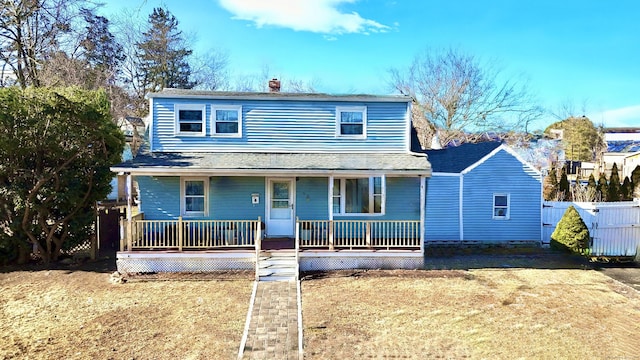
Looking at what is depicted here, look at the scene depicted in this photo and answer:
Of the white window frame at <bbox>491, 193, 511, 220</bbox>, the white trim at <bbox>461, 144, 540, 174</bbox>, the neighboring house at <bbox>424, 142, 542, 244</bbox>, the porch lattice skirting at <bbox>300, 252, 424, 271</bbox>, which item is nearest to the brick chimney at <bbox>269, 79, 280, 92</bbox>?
the neighboring house at <bbox>424, 142, 542, 244</bbox>

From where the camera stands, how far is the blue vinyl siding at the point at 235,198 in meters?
12.8

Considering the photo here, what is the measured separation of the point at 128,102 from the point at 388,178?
2686cm

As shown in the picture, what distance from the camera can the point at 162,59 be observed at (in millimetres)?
34688

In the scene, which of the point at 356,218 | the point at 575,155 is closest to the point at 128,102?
the point at 356,218

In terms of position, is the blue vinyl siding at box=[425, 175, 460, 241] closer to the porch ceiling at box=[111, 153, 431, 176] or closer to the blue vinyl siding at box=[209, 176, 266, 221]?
the porch ceiling at box=[111, 153, 431, 176]

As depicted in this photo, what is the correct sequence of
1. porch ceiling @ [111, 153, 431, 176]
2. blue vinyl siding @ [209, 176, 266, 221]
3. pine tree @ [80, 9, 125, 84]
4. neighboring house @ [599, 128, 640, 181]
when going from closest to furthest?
porch ceiling @ [111, 153, 431, 176] < blue vinyl siding @ [209, 176, 266, 221] < pine tree @ [80, 9, 125, 84] < neighboring house @ [599, 128, 640, 181]

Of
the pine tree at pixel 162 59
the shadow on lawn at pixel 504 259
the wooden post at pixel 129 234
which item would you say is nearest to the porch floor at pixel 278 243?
the wooden post at pixel 129 234

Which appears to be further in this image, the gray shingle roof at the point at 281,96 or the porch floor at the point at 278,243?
the gray shingle roof at the point at 281,96

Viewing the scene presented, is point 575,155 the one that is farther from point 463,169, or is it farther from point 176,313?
point 176,313

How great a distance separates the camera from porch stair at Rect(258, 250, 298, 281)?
10.1m

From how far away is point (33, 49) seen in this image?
20609 millimetres

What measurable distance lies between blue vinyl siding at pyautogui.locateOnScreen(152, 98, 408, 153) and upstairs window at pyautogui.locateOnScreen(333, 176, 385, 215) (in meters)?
1.27

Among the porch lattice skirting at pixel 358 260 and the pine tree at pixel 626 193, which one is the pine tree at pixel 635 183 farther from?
the porch lattice skirting at pixel 358 260

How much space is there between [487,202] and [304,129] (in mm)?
7876
